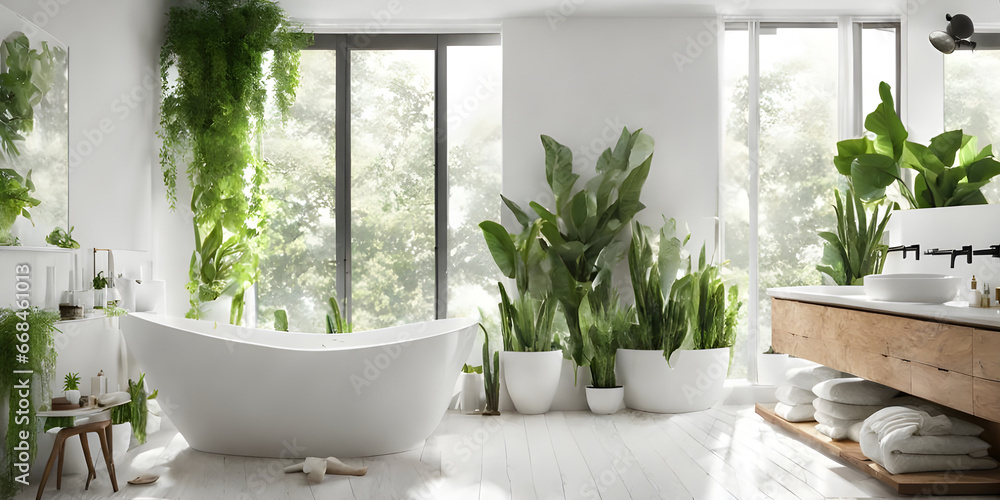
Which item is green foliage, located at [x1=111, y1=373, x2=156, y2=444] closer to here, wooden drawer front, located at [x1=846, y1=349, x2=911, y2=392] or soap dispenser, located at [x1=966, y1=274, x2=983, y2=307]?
wooden drawer front, located at [x1=846, y1=349, x2=911, y2=392]

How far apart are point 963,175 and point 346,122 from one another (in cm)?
378

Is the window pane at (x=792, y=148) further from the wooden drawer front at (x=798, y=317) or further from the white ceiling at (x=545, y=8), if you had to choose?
the wooden drawer front at (x=798, y=317)

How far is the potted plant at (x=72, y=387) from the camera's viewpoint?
9.07 feet

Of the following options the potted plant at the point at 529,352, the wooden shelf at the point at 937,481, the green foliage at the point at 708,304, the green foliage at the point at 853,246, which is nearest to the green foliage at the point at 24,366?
the potted plant at the point at 529,352

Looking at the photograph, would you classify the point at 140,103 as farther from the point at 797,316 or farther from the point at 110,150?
the point at 797,316

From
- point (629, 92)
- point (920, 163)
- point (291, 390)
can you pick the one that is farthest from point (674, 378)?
point (291, 390)

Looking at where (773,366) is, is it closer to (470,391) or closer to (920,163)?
(920,163)

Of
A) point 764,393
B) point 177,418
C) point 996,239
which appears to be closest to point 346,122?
point 177,418

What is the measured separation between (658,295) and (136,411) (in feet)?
10.3

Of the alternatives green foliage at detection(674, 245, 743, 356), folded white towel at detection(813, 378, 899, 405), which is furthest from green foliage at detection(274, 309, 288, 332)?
folded white towel at detection(813, 378, 899, 405)

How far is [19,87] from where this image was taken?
2.74 metres

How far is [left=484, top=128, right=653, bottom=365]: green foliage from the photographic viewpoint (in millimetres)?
4188

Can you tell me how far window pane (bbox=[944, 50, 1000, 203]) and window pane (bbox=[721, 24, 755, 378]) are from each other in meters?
1.22

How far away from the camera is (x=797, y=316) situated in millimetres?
3701
